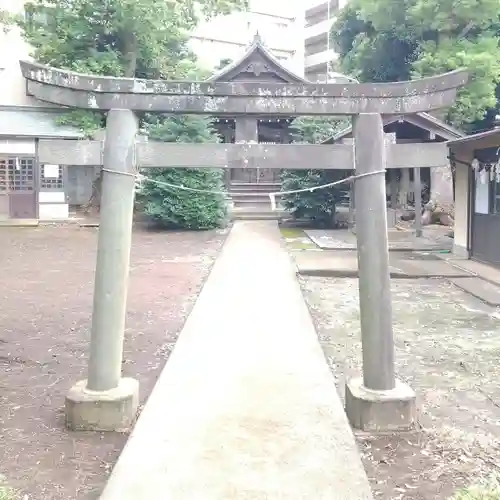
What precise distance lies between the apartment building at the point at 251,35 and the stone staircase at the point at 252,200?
15215 mm

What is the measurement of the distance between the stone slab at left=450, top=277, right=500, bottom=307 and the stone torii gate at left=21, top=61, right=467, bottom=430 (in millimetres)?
4652

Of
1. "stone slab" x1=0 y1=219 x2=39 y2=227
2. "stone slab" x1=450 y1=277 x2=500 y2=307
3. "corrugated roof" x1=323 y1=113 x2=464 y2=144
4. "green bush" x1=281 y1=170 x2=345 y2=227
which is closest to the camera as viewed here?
"stone slab" x1=450 y1=277 x2=500 y2=307

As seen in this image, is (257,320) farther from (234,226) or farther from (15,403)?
(234,226)

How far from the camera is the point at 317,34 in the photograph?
202ft

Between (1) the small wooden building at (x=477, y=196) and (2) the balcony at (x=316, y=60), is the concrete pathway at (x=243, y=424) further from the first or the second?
(2) the balcony at (x=316, y=60)

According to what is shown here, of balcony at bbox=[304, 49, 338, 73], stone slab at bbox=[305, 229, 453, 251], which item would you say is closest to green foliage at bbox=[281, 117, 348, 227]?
stone slab at bbox=[305, 229, 453, 251]

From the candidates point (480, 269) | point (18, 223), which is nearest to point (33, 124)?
point (18, 223)

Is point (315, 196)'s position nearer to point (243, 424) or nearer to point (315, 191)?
point (315, 191)

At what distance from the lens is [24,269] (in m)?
12.0

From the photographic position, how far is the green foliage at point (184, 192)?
61.8 feet

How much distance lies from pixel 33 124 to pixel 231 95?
19432 mm

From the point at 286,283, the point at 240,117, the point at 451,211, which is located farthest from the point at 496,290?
the point at 451,211

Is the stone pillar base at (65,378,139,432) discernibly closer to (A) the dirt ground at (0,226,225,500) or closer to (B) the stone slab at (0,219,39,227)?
(A) the dirt ground at (0,226,225,500)

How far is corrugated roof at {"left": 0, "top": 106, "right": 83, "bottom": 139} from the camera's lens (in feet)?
69.8
